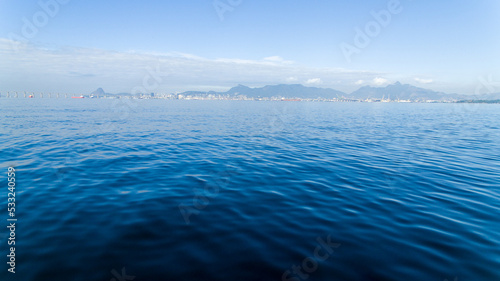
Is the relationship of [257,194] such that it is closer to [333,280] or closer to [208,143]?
[333,280]

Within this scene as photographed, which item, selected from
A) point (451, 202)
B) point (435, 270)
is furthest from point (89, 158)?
point (451, 202)

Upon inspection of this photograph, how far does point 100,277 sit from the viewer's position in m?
5.80

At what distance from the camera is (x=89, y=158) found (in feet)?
57.6

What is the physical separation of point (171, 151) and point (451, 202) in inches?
762

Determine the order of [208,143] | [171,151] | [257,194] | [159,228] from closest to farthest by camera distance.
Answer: [159,228]
[257,194]
[171,151]
[208,143]

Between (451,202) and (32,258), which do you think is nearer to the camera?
(32,258)

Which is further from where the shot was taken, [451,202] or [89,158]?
[89,158]

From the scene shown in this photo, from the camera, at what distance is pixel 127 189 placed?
11703 mm

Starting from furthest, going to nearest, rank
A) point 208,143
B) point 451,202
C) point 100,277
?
point 208,143 → point 451,202 → point 100,277

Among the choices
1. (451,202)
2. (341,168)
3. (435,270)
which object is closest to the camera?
(435,270)

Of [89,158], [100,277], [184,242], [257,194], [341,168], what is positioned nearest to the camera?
[100,277]

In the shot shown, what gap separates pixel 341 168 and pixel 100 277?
48.2ft

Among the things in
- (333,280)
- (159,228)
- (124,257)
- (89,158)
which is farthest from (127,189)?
(333,280)

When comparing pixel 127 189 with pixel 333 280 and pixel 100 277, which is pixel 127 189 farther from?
pixel 333 280
